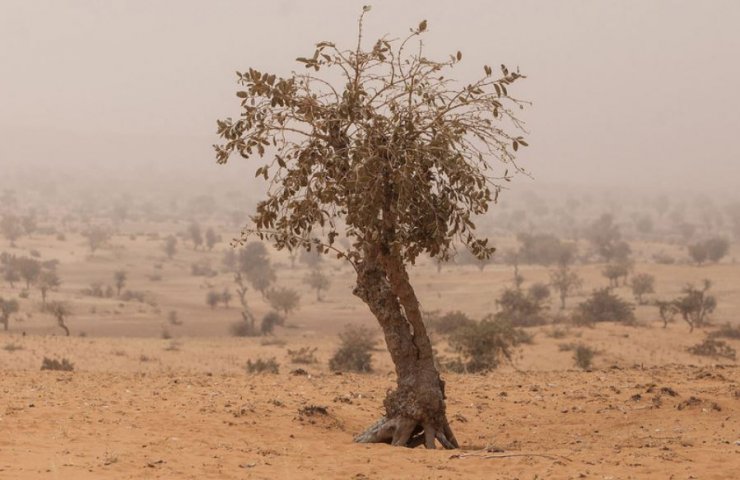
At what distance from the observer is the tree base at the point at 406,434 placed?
443 inches

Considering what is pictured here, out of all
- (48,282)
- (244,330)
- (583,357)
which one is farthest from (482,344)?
(48,282)

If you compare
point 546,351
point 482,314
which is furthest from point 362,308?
point 546,351

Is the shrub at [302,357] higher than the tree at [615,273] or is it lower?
lower

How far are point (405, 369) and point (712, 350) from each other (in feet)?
69.8

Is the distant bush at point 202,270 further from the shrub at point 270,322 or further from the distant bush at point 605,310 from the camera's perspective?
the distant bush at point 605,310

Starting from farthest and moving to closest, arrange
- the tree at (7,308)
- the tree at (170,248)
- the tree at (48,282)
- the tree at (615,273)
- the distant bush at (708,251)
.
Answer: the tree at (170,248)
the distant bush at (708,251)
the tree at (615,273)
the tree at (48,282)
the tree at (7,308)

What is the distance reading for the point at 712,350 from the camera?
98.1ft

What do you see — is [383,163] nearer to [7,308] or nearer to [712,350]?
[712,350]

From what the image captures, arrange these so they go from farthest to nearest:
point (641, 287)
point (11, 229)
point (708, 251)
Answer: point (11, 229)
point (708, 251)
point (641, 287)

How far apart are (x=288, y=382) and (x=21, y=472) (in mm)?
7436

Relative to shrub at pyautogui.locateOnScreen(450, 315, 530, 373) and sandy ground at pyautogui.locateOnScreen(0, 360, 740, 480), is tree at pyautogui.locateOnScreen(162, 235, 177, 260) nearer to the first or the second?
shrub at pyautogui.locateOnScreen(450, 315, 530, 373)

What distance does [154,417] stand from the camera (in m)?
11.7

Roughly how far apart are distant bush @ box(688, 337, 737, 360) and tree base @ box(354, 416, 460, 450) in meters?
20.8

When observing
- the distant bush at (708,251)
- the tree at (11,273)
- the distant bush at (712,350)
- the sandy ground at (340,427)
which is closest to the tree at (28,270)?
the tree at (11,273)
